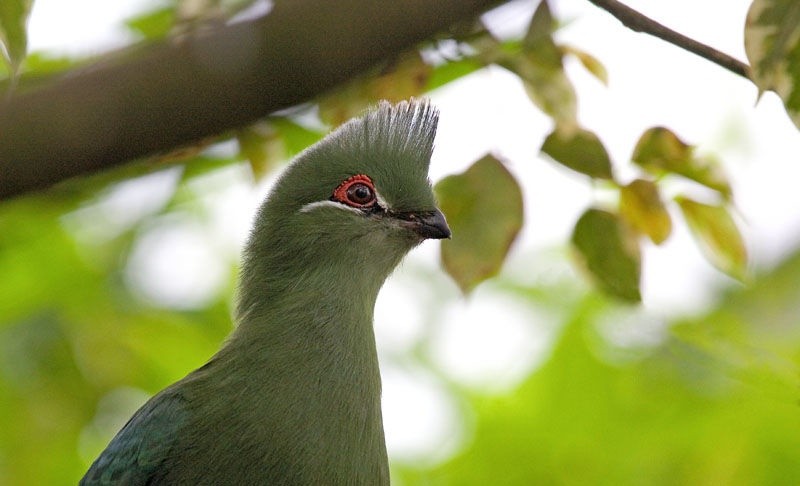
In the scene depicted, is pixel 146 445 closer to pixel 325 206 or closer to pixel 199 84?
pixel 325 206

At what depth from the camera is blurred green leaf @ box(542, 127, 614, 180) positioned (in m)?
3.95

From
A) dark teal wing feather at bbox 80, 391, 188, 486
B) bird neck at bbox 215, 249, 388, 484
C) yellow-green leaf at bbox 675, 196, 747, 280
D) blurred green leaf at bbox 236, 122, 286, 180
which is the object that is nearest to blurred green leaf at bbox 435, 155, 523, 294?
bird neck at bbox 215, 249, 388, 484

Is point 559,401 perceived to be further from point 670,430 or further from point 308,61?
point 308,61

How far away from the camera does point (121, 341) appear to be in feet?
21.3

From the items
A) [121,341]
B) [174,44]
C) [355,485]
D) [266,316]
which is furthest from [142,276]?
[174,44]

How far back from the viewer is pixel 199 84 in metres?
2.77

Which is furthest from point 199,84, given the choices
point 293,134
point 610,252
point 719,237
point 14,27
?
point 293,134

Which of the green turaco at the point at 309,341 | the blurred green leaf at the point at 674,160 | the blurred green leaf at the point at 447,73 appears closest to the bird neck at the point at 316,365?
the green turaco at the point at 309,341

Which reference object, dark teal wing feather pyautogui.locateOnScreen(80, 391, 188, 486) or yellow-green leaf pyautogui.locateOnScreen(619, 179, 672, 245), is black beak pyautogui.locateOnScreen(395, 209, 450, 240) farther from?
dark teal wing feather pyautogui.locateOnScreen(80, 391, 188, 486)

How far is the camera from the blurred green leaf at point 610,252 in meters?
4.11

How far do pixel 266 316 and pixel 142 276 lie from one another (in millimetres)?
3035

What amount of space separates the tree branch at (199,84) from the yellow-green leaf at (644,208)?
1.46 m

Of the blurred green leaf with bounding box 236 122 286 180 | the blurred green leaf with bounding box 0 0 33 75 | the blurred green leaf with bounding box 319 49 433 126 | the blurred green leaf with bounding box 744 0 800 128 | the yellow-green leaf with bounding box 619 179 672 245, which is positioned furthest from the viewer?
the blurred green leaf with bounding box 236 122 286 180

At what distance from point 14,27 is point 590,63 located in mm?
2248
